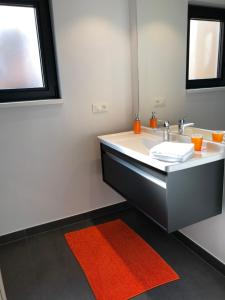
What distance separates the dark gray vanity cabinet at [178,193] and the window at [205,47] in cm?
61

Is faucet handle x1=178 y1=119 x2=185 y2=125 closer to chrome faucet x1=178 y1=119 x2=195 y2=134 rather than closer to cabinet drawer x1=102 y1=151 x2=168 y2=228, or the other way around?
chrome faucet x1=178 y1=119 x2=195 y2=134

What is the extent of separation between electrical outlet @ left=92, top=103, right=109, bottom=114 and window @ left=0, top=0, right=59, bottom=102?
1.29 ft

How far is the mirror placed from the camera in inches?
70.0

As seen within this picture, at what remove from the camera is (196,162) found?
147cm

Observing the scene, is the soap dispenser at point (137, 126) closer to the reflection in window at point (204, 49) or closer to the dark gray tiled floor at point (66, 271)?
the reflection in window at point (204, 49)

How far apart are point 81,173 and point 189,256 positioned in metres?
1.22

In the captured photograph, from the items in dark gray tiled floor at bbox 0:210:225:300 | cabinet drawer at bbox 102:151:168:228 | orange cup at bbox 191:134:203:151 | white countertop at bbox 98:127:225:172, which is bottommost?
dark gray tiled floor at bbox 0:210:225:300

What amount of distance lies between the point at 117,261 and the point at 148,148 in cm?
94

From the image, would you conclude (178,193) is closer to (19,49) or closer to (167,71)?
(167,71)

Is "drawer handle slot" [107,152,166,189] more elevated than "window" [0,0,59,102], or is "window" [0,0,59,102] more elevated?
"window" [0,0,59,102]

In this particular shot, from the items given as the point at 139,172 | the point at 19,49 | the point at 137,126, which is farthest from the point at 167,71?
the point at 19,49

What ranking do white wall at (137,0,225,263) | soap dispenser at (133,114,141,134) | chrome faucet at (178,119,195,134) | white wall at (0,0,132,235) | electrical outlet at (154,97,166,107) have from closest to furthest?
white wall at (137,0,225,263)
chrome faucet at (178,119,195,134)
white wall at (0,0,132,235)
electrical outlet at (154,97,166,107)
soap dispenser at (133,114,141,134)

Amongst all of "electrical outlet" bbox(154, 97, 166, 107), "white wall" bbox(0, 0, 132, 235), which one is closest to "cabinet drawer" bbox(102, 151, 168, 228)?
"white wall" bbox(0, 0, 132, 235)

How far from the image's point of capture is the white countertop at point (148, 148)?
57.1 inches
